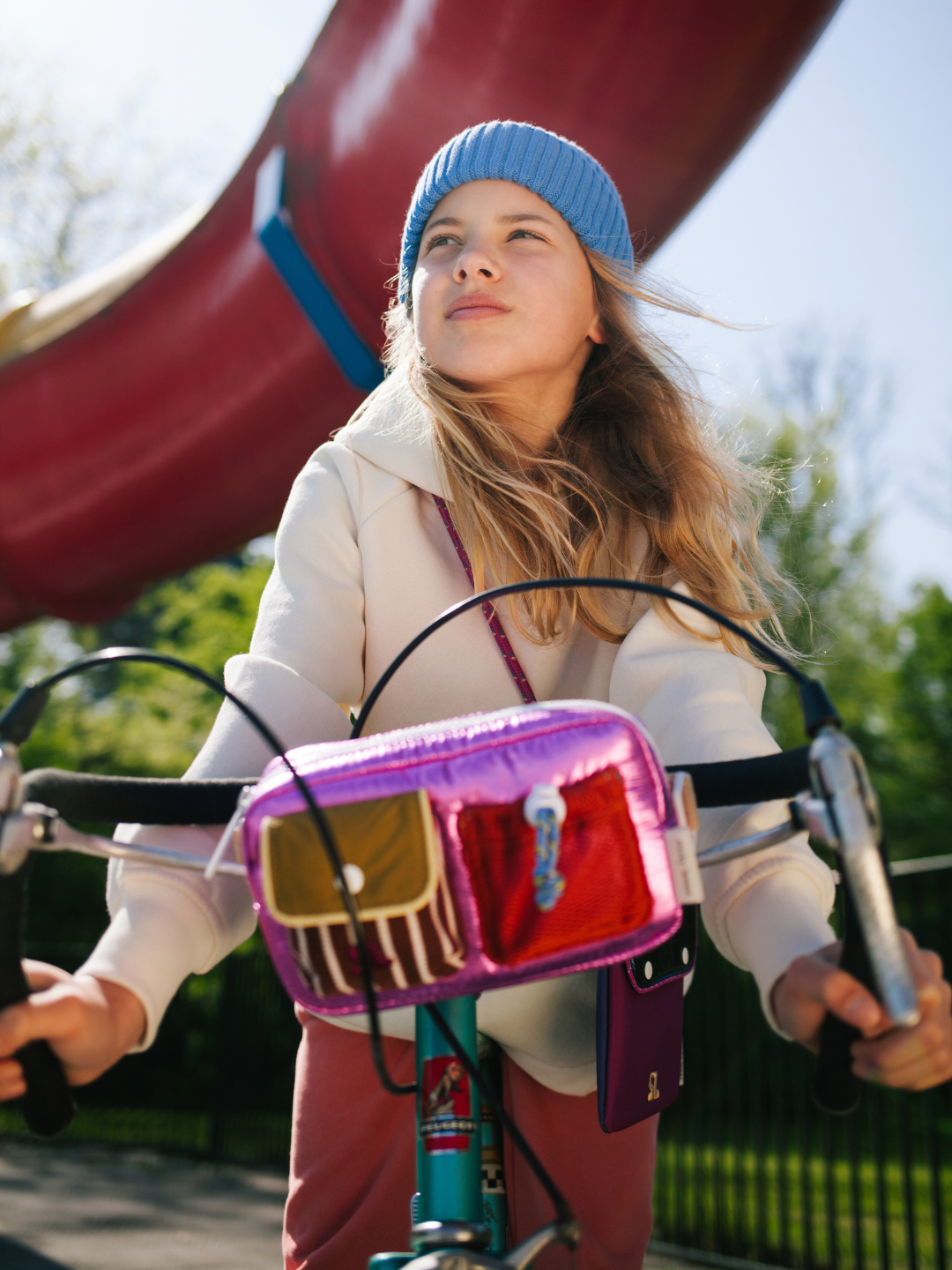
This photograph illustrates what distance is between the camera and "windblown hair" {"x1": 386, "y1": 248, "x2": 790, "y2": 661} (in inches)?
55.0

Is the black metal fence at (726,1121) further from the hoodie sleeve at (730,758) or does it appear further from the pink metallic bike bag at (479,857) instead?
the pink metallic bike bag at (479,857)

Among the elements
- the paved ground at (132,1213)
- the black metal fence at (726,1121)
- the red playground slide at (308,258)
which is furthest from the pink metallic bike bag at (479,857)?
the paved ground at (132,1213)

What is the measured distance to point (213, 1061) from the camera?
7.13m

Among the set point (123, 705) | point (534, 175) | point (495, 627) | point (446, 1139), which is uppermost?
point (123, 705)

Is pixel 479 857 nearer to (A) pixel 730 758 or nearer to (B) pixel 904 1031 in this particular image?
(B) pixel 904 1031

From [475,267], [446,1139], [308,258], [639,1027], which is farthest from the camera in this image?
[308,258]

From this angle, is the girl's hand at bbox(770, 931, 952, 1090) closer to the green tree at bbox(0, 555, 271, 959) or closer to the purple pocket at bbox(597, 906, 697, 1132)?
the purple pocket at bbox(597, 906, 697, 1132)

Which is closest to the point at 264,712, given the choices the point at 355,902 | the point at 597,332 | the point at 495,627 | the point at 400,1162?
the point at 495,627

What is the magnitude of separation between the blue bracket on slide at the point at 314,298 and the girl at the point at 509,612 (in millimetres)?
1017

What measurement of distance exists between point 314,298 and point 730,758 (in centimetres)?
206

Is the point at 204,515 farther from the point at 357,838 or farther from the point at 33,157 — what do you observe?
the point at 33,157

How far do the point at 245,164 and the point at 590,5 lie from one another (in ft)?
3.98

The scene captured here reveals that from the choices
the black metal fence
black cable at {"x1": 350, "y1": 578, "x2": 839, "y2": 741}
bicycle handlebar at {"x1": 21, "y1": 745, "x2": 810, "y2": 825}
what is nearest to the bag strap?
black cable at {"x1": 350, "y1": 578, "x2": 839, "y2": 741}

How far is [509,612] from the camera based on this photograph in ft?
4.56
